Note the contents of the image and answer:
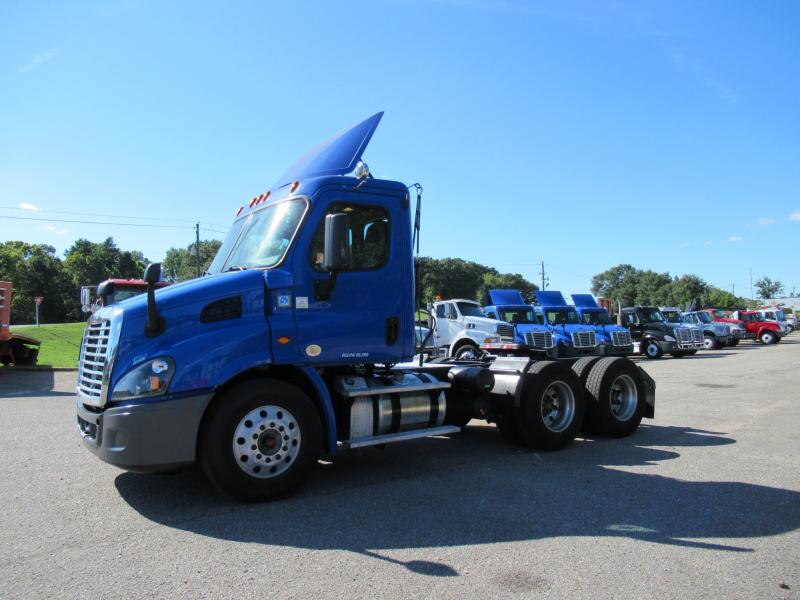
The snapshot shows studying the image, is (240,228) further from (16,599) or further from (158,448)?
(16,599)

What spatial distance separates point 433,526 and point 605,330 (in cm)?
2099

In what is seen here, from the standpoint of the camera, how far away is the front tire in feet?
15.0

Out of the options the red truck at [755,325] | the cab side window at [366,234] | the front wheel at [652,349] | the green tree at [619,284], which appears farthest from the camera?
the green tree at [619,284]

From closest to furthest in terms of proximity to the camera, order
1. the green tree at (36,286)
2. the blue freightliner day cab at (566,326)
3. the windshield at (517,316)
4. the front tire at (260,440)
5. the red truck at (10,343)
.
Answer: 1. the front tire at (260,440)
2. the red truck at (10,343)
3. the windshield at (517,316)
4. the blue freightliner day cab at (566,326)
5. the green tree at (36,286)

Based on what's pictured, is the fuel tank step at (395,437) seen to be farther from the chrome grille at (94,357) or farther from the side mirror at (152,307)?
the chrome grille at (94,357)

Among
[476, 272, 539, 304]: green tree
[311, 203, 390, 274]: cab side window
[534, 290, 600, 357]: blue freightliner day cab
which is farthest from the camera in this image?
[476, 272, 539, 304]: green tree

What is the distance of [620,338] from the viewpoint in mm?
23500

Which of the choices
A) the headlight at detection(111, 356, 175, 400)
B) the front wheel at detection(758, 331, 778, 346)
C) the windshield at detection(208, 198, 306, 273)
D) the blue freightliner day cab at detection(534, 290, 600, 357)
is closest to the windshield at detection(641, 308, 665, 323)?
the blue freightliner day cab at detection(534, 290, 600, 357)

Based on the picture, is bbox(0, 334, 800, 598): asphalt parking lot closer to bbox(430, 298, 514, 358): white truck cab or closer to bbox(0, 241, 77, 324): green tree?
bbox(430, 298, 514, 358): white truck cab

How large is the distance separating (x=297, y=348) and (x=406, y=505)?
5.42 feet

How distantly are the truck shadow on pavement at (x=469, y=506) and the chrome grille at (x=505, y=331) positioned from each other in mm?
12711

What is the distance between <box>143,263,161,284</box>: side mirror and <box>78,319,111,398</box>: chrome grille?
58 cm

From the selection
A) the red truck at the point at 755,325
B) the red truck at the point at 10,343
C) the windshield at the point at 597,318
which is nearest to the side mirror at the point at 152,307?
the red truck at the point at 10,343

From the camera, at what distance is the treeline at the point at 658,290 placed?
10088 cm
